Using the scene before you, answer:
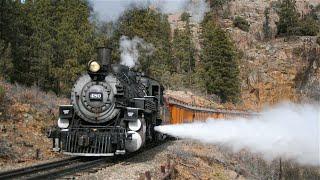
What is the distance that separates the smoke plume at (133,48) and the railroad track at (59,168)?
97.1 ft

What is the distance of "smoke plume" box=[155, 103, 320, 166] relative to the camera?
16828mm

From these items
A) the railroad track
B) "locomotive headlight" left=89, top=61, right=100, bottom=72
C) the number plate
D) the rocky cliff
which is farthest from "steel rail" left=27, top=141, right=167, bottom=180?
the rocky cliff

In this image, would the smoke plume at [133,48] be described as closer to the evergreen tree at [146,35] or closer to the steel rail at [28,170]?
the evergreen tree at [146,35]

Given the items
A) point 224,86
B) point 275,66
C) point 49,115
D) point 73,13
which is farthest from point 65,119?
point 275,66

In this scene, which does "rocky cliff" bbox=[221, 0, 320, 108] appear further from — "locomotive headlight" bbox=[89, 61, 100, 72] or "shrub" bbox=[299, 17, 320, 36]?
"locomotive headlight" bbox=[89, 61, 100, 72]

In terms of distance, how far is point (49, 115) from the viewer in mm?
22781

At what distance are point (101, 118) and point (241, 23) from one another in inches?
3063

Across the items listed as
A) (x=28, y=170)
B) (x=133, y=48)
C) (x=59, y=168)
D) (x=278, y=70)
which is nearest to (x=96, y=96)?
(x=59, y=168)

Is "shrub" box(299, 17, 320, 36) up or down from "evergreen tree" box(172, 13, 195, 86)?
up

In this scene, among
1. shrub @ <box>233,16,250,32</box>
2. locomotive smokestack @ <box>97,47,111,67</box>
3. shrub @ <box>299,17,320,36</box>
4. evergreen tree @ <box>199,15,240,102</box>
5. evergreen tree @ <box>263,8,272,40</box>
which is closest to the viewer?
locomotive smokestack @ <box>97,47,111,67</box>

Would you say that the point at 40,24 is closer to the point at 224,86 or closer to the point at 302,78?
the point at 224,86

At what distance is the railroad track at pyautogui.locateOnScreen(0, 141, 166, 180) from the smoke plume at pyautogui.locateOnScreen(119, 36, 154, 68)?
2961 centimetres

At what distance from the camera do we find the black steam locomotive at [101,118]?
14.1 meters

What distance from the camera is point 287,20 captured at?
274 feet
